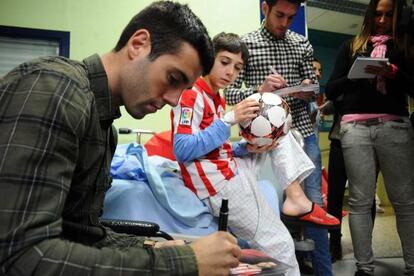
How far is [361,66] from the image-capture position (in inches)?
66.9

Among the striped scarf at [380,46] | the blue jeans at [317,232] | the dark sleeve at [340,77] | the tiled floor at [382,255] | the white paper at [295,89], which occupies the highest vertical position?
→ the striped scarf at [380,46]

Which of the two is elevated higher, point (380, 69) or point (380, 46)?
point (380, 46)

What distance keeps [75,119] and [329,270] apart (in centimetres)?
151

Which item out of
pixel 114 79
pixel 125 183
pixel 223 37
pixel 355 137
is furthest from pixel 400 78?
pixel 114 79

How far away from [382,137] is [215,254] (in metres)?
1.45

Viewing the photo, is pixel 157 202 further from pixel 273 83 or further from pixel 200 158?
pixel 273 83

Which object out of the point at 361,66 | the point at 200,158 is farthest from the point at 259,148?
the point at 361,66

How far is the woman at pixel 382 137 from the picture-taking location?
1.74 metres

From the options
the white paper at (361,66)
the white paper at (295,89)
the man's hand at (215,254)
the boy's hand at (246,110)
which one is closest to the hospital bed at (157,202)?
the boy's hand at (246,110)

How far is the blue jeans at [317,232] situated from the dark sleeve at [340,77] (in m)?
0.28

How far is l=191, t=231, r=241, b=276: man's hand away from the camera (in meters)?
0.58

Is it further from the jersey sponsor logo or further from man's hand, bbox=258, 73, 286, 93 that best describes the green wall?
the jersey sponsor logo

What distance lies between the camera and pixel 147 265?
0.55m

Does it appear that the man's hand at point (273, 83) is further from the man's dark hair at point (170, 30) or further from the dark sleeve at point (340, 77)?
the man's dark hair at point (170, 30)
